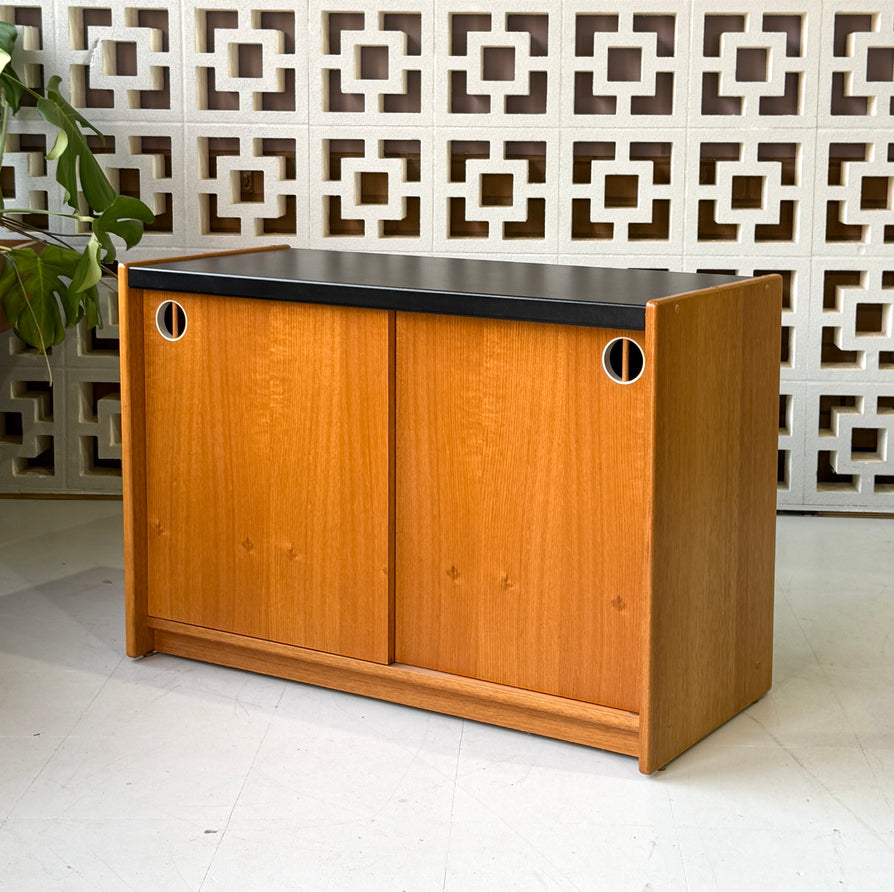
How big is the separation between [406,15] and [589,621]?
2.41 meters

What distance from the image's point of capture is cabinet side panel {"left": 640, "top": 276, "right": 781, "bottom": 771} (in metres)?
2.21

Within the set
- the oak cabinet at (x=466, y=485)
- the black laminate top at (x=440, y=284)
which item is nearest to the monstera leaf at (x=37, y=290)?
the black laminate top at (x=440, y=284)

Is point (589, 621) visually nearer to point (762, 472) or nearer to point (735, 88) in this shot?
point (762, 472)

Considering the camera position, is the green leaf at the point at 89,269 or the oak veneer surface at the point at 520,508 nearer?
the oak veneer surface at the point at 520,508

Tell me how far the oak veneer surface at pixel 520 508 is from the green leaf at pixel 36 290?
1422 mm

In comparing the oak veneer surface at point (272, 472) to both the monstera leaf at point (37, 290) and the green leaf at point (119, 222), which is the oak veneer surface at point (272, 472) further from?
the monstera leaf at point (37, 290)

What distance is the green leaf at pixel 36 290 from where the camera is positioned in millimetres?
3453

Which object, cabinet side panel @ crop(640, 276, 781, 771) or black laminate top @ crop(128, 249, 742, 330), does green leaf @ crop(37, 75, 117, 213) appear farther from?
cabinet side panel @ crop(640, 276, 781, 771)

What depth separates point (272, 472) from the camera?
267 centimetres

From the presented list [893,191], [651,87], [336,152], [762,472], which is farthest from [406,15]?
[762,472]

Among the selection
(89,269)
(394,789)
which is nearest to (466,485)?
(394,789)

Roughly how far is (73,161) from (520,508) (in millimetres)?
1919

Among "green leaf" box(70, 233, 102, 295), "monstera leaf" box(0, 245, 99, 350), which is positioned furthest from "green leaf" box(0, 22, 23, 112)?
"green leaf" box(70, 233, 102, 295)

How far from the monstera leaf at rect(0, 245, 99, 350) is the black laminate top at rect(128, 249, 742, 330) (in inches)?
28.4
